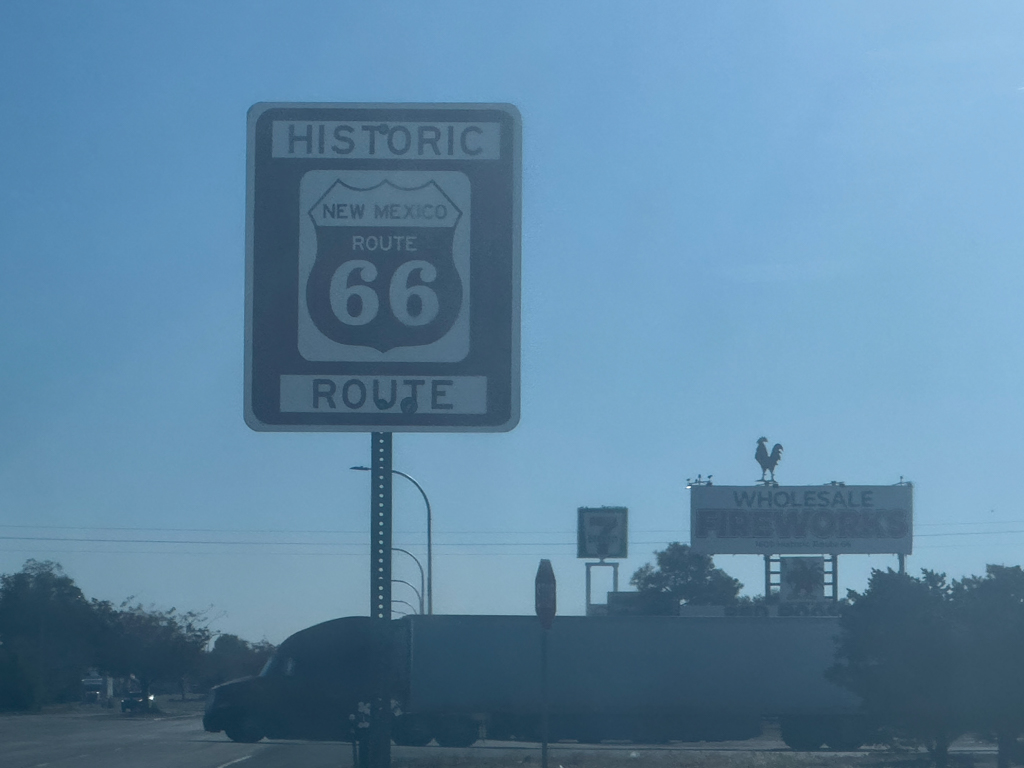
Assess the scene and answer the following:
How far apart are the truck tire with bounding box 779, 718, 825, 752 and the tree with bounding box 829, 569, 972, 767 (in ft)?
28.5

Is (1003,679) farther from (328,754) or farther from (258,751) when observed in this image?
(258,751)

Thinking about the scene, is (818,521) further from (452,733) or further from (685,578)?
(685,578)

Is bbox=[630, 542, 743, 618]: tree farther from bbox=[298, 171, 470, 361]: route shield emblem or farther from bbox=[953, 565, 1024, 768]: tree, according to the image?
bbox=[298, 171, 470, 361]: route shield emblem

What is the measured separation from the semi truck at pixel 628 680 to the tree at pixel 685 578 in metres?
51.7

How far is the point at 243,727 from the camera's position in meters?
24.7

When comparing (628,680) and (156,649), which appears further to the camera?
(156,649)

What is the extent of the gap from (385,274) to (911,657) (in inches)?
634

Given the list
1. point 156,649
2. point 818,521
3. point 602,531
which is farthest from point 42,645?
point 818,521

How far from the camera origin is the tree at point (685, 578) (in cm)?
8119

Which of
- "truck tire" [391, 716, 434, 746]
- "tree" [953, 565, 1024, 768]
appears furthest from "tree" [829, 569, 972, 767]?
"truck tire" [391, 716, 434, 746]

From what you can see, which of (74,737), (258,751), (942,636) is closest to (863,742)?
(942,636)

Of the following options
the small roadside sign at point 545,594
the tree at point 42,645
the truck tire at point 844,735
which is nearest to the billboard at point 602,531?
the truck tire at point 844,735

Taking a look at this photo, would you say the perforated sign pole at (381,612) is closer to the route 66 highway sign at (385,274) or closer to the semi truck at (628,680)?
the route 66 highway sign at (385,274)

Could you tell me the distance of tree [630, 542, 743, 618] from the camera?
266 feet
